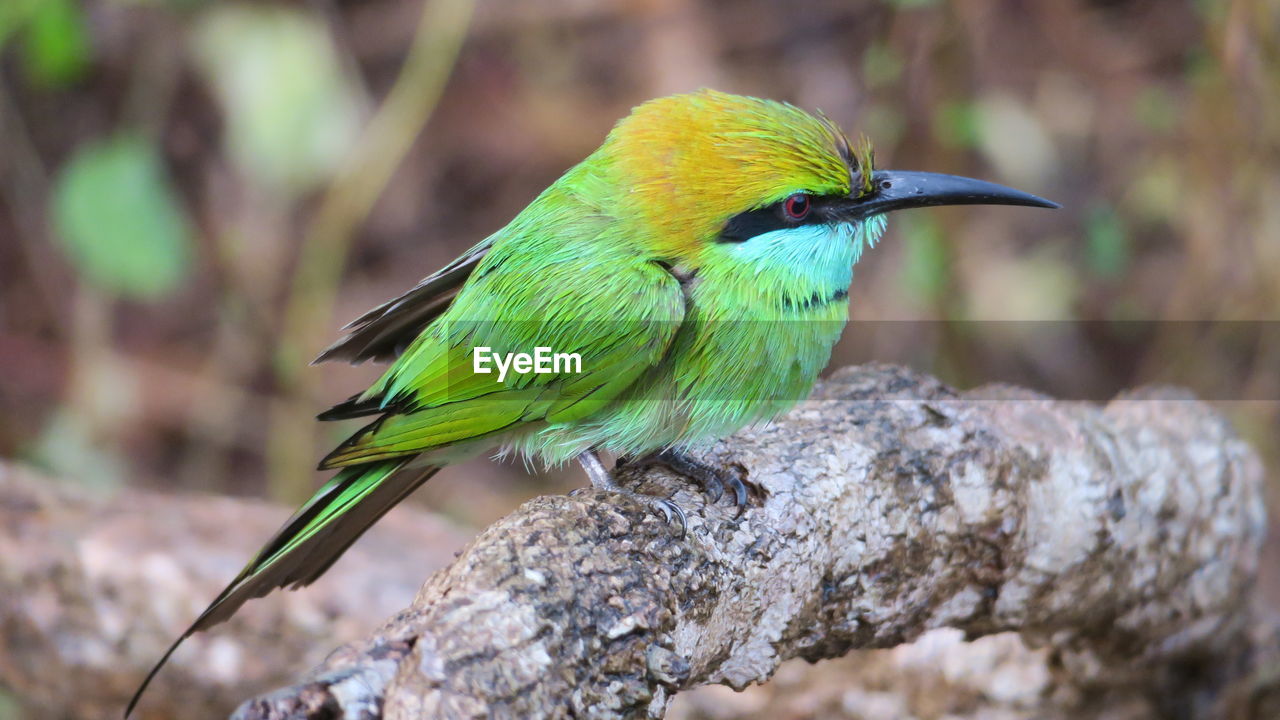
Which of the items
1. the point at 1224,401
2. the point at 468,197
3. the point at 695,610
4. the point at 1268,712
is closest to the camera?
the point at 695,610

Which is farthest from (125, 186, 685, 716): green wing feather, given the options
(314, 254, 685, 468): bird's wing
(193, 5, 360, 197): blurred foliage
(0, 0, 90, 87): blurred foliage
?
(0, 0, 90, 87): blurred foliage

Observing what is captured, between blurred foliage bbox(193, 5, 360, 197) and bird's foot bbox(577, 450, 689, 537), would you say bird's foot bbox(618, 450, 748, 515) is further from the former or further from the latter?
blurred foliage bbox(193, 5, 360, 197)

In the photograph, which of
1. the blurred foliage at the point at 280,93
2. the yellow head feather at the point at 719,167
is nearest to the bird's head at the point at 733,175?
the yellow head feather at the point at 719,167

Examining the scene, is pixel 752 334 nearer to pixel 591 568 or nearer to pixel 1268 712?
pixel 591 568

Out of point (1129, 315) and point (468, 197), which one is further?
point (468, 197)

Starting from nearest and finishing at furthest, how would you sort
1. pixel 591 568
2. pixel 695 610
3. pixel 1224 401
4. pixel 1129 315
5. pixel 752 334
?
pixel 591 568
pixel 695 610
pixel 752 334
pixel 1224 401
pixel 1129 315

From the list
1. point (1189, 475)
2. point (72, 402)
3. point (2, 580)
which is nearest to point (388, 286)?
point (72, 402)

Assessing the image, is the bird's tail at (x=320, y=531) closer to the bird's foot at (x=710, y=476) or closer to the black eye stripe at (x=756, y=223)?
the bird's foot at (x=710, y=476)
